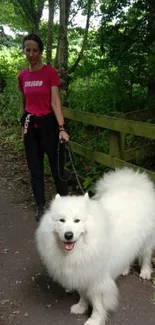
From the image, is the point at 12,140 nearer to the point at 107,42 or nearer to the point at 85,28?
the point at 85,28

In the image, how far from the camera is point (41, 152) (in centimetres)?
464

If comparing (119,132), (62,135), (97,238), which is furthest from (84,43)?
(97,238)

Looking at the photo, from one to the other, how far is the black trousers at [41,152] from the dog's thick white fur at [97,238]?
1.15 metres

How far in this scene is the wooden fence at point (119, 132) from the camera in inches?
160

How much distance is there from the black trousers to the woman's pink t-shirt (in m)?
Result: 0.23

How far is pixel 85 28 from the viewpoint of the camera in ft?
23.5

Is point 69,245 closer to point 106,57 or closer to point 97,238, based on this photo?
point 97,238

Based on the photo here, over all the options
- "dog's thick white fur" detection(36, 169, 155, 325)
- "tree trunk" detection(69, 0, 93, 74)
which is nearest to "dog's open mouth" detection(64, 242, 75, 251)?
"dog's thick white fur" detection(36, 169, 155, 325)

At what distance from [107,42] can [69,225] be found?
12.5 feet

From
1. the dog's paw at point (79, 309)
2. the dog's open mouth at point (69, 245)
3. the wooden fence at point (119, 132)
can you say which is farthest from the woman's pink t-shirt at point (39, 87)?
the dog's paw at point (79, 309)

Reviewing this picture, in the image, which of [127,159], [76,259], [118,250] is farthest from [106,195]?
[127,159]

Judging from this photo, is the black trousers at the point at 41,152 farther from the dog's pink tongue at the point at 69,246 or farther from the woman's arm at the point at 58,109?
the dog's pink tongue at the point at 69,246

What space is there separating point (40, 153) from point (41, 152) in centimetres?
2

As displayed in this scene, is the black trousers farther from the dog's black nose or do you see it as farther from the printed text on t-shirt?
the dog's black nose
